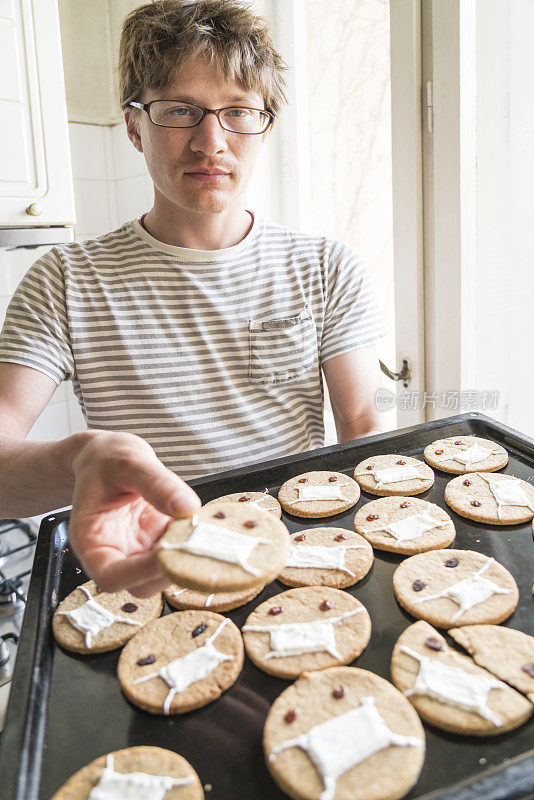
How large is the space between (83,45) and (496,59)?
1.76 metres

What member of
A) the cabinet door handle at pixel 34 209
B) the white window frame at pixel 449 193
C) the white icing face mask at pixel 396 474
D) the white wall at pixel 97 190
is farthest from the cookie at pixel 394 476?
the white wall at pixel 97 190

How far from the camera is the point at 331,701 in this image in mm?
686

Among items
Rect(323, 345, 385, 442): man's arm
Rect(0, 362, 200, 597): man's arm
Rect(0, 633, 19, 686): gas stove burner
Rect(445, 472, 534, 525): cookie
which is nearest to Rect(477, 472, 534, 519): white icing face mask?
Rect(445, 472, 534, 525): cookie

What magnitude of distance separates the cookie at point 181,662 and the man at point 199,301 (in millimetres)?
383

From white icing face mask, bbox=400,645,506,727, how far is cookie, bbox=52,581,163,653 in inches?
15.1

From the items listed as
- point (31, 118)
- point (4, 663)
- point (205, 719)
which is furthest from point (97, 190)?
point (205, 719)

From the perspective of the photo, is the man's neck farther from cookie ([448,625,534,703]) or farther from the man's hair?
cookie ([448,625,534,703])

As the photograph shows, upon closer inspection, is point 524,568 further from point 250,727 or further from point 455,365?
point 455,365

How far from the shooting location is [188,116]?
123cm

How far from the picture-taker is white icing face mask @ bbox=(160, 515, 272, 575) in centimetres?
69

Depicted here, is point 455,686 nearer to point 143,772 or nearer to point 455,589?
point 455,589

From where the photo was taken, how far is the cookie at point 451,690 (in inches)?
25.5

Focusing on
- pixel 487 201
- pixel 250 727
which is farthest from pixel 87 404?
pixel 487 201

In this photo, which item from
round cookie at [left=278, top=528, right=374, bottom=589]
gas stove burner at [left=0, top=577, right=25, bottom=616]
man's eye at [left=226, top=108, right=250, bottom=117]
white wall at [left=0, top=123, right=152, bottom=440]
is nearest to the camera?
round cookie at [left=278, top=528, right=374, bottom=589]
